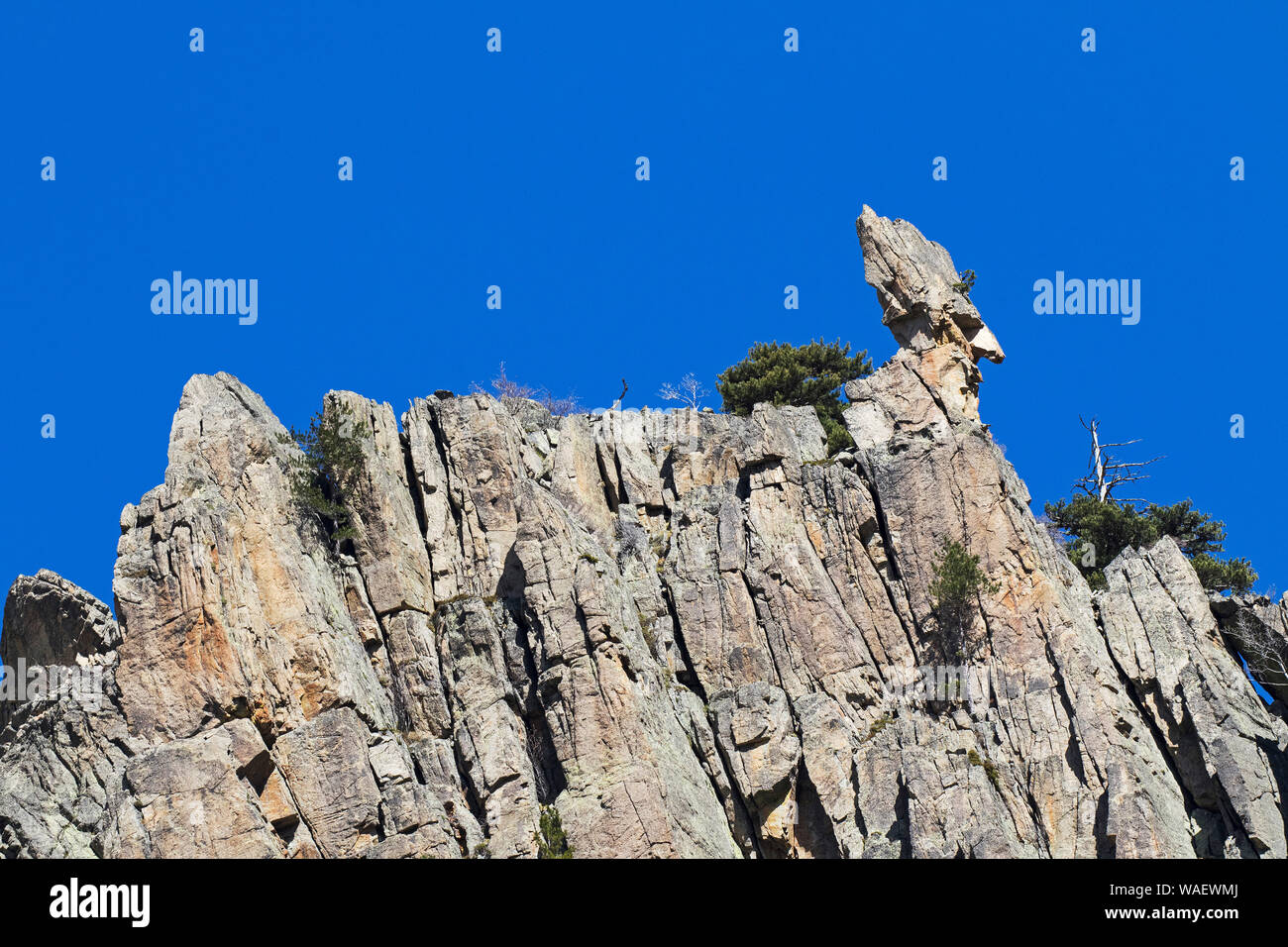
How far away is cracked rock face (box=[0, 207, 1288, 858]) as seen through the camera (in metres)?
55.1

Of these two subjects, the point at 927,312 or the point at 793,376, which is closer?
the point at 927,312

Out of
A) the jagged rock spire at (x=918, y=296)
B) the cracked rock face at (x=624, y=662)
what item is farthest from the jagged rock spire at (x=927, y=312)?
the cracked rock face at (x=624, y=662)

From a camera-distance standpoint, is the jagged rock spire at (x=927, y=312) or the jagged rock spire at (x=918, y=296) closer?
the jagged rock spire at (x=927, y=312)

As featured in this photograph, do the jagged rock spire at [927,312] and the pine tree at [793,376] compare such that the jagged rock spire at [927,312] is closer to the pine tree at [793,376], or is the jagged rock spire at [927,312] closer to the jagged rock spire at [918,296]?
the jagged rock spire at [918,296]

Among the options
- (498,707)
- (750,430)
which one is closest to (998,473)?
(750,430)

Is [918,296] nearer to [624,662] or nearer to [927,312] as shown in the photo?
[927,312]

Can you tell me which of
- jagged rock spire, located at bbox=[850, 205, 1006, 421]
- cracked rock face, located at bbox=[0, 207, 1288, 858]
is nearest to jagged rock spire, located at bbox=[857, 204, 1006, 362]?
jagged rock spire, located at bbox=[850, 205, 1006, 421]

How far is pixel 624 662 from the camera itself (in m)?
58.4

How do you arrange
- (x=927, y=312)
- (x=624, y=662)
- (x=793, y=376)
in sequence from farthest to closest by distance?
(x=793, y=376), (x=927, y=312), (x=624, y=662)

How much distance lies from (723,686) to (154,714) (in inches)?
744

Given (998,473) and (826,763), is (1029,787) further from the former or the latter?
(998,473)

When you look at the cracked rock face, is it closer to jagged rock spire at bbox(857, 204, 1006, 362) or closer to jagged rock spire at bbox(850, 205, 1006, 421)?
jagged rock spire at bbox(850, 205, 1006, 421)

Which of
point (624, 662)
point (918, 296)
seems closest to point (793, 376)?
point (918, 296)

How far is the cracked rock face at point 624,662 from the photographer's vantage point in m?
55.1
